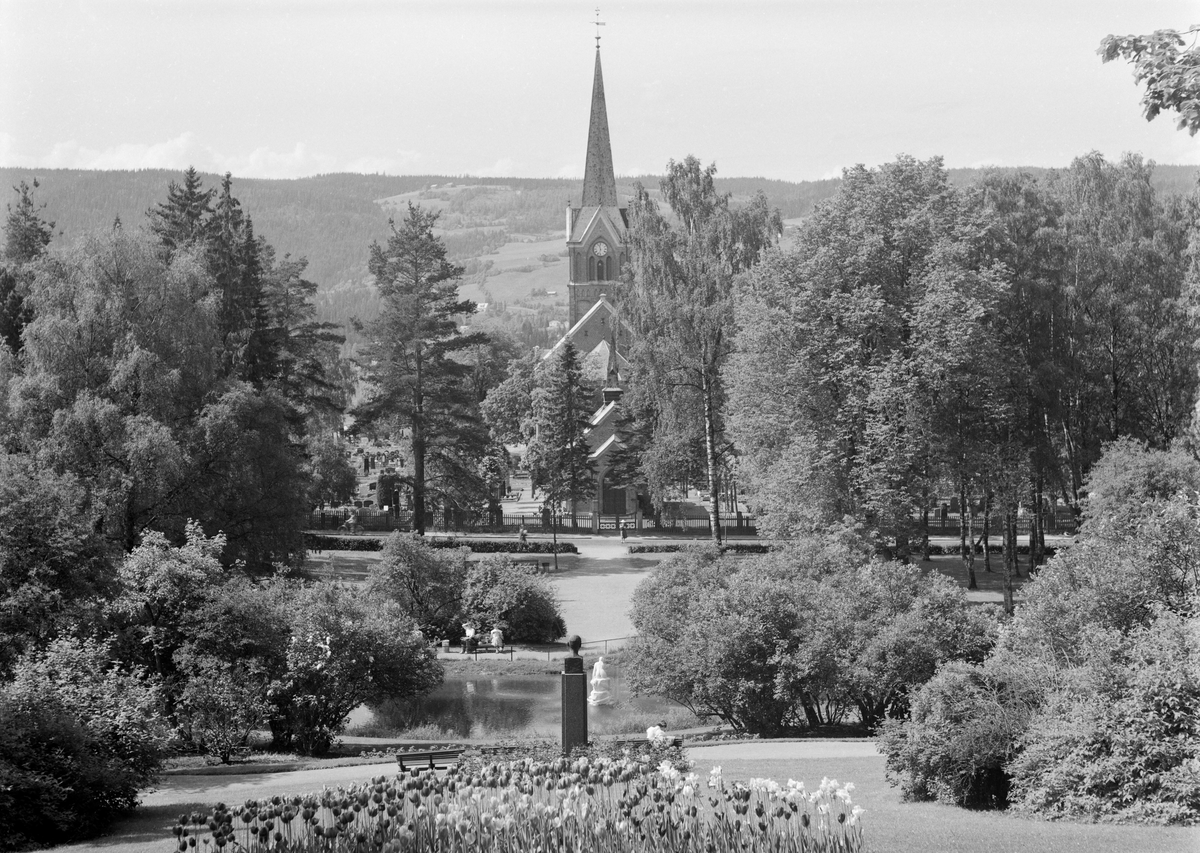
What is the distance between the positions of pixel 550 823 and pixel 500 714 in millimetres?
16913

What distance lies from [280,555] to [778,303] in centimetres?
1713

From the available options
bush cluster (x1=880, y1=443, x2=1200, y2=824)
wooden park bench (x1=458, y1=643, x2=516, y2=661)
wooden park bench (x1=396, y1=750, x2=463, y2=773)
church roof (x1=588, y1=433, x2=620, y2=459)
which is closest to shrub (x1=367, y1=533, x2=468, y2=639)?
wooden park bench (x1=458, y1=643, x2=516, y2=661)

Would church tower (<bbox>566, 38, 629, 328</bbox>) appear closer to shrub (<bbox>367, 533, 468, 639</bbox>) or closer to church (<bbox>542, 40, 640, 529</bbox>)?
church (<bbox>542, 40, 640, 529</bbox>)

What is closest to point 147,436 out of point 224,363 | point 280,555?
point 280,555

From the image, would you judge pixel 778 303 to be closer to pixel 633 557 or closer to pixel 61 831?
pixel 633 557

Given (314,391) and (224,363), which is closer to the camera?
(224,363)

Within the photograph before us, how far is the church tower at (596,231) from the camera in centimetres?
10488

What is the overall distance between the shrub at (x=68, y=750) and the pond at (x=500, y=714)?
893 centimetres

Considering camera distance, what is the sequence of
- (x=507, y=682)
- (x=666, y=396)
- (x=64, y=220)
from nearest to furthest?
1. (x=507, y=682)
2. (x=666, y=396)
3. (x=64, y=220)

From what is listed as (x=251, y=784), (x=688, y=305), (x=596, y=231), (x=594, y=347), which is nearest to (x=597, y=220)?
(x=596, y=231)

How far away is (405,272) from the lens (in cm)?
5662

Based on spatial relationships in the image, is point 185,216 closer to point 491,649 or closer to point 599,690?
point 491,649

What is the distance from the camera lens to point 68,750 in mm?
14961

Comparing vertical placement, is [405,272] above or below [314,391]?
above
